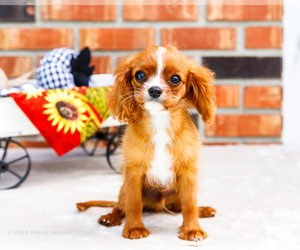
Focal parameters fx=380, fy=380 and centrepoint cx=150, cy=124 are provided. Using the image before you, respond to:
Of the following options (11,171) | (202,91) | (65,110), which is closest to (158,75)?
(202,91)

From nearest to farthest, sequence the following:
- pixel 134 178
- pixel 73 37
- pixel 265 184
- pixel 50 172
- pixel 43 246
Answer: pixel 43 246 → pixel 134 178 → pixel 265 184 → pixel 50 172 → pixel 73 37

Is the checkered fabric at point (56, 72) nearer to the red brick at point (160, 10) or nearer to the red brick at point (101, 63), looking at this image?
the red brick at point (101, 63)

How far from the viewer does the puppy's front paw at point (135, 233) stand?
2.83ft

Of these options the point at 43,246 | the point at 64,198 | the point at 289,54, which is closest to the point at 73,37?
the point at 64,198

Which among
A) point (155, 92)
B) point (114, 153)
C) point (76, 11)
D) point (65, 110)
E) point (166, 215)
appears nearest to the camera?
point (155, 92)

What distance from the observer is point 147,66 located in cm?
84

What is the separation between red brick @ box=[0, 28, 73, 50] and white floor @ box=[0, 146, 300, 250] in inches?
22.2

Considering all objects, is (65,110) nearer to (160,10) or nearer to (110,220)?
(110,220)

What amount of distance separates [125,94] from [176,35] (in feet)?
3.27

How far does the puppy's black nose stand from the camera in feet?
2.65

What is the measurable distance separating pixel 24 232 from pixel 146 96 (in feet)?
1.41

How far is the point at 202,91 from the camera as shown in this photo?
35.8 inches

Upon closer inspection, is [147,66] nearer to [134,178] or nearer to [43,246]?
[134,178]

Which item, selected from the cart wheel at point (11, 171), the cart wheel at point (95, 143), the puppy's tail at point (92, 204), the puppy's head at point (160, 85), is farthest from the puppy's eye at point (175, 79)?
the cart wheel at point (95, 143)
